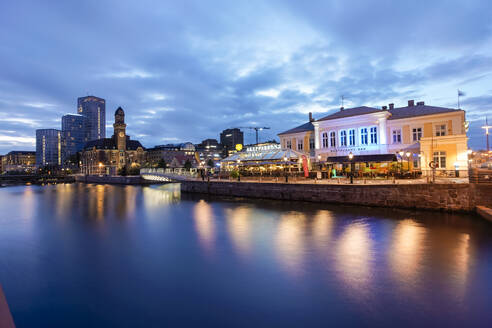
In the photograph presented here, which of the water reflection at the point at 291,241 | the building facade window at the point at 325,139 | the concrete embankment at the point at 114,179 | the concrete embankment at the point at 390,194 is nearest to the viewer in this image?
the water reflection at the point at 291,241

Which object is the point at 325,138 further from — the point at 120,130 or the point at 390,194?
the point at 120,130

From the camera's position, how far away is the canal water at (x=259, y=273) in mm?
8062

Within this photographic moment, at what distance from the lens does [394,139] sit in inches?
1385

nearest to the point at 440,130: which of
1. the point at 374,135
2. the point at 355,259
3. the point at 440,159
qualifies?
the point at 440,159

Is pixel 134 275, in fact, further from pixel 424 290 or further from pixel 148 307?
pixel 424 290

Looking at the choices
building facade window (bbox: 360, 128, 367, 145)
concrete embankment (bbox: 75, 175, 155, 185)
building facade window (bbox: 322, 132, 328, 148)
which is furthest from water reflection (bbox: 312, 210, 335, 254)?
concrete embankment (bbox: 75, 175, 155, 185)

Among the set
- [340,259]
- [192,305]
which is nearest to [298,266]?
[340,259]

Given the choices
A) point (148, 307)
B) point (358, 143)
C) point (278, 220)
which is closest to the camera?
point (148, 307)

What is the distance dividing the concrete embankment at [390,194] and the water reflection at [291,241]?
4584 mm

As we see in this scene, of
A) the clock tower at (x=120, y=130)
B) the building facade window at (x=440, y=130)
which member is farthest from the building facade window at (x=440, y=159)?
the clock tower at (x=120, y=130)

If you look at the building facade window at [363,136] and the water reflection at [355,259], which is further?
the building facade window at [363,136]

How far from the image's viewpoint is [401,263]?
38.0ft

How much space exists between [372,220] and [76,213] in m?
26.8

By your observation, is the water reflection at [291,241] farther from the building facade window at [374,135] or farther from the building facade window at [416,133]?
the building facade window at [416,133]
